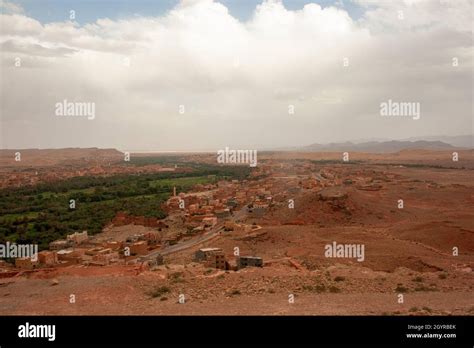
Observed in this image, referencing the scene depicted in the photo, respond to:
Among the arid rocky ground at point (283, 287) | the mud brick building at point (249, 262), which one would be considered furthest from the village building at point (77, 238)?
the mud brick building at point (249, 262)

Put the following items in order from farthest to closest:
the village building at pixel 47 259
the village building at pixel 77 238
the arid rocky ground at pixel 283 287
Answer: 1. the village building at pixel 77 238
2. the village building at pixel 47 259
3. the arid rocky ground at pixel 283 287

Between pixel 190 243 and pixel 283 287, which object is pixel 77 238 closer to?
pixel 190 243

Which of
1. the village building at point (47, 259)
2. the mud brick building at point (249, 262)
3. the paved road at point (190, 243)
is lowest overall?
the paved road at point (190, 243)

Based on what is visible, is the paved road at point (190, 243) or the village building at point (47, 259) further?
the paved road at point (190, 243)

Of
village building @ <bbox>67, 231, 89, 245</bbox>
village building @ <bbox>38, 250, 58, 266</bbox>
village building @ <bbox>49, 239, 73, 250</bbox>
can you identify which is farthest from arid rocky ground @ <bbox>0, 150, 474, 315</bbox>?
village building @ <bbox>67, 231, 89, 245</bbox>

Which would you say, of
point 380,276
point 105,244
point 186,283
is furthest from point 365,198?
point 186,283

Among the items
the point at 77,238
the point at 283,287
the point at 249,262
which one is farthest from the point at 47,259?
the point at 283,287

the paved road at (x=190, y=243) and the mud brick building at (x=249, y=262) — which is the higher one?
the mud brick building at (x=249, y=262)

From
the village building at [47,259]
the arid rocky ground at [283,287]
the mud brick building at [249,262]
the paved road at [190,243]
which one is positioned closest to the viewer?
the arid rocky ground at [283,287]

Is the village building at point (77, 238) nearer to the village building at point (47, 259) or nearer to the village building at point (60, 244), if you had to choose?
the village building at point (60, 244)
